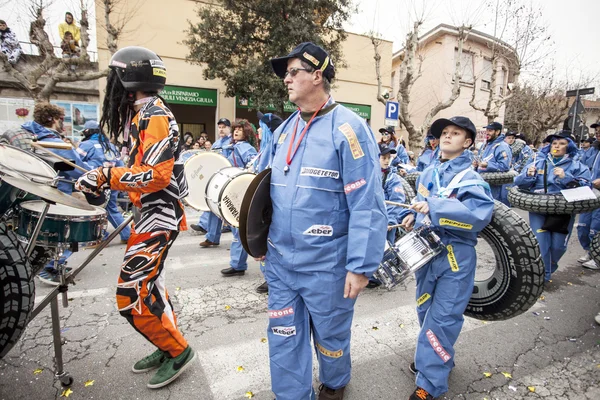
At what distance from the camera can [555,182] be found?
4.98m

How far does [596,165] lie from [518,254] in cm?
509

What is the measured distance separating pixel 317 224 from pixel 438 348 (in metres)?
1.41

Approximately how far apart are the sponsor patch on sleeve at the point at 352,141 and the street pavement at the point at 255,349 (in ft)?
5.92

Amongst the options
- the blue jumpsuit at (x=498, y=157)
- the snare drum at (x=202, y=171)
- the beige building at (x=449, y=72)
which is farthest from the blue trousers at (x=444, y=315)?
the beige building at (x=449, y=72)

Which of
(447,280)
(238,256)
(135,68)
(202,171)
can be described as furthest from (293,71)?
(238,256)

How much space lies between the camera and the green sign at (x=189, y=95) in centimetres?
1566

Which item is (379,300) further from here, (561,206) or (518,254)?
(561,206)

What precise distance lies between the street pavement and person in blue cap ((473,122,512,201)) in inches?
154

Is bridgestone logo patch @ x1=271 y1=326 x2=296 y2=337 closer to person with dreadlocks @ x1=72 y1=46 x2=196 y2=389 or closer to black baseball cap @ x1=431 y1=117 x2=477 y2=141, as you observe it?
person with dreadlocks @ x1=72 y1=46 x2=196 y2=389

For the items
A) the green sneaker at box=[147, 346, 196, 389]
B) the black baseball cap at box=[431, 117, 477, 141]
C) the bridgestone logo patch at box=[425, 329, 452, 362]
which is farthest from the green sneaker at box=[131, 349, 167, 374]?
the black baseball cap at box=[431, 117, 477, 141]

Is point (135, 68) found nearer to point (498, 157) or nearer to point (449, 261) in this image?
point (449, 261)

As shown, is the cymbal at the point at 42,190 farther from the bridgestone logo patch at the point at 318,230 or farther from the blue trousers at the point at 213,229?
the blue trousers at the point at 213,229

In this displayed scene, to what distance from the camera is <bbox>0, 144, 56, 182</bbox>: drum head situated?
201 cm

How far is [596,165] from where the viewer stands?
6.34 m
